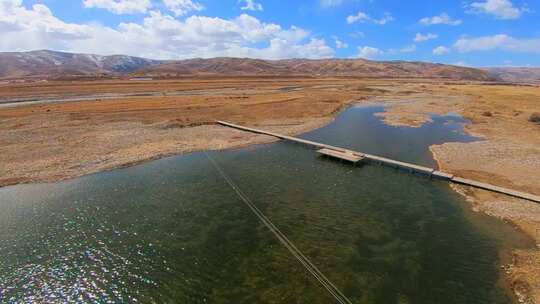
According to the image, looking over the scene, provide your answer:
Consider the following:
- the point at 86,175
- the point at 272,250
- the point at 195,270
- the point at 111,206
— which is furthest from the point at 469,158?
the point at 86,175

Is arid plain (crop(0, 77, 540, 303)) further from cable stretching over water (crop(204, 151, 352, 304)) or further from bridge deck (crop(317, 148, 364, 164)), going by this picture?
bridge deck (crop(317, 148, 364, 164))

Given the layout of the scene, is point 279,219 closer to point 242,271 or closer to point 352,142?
point 242,271

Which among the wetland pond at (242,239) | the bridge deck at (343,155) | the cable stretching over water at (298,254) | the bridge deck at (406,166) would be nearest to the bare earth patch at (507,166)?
the bridge deck at (406,166)

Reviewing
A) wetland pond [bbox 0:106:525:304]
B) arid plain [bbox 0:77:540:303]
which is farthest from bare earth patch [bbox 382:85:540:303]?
wetland pond [bbox 0:106:525:304]

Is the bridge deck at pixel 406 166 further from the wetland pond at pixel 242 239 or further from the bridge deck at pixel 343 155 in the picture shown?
the wetland pond at pixel 242 239

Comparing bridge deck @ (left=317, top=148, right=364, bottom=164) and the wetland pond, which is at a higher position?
bridge deck @ (left=317, top=148, right=364, bottom=164)

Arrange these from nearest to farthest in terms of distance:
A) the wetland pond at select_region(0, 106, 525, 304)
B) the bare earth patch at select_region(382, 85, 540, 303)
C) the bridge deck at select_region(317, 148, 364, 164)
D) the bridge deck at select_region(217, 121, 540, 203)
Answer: the wetland pond at select_region(0, 106, 525, 304) → the bare earth patch at select_region(382, 85, 540, 303) → the bridge deck at select_region(217, 121, 540, 203) → the bridge deck at select_region(317, 148, 364, 164)

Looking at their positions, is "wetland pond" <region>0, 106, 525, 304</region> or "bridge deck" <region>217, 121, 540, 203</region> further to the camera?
"bridge deck" <region>217, 121, 540, 203</region>

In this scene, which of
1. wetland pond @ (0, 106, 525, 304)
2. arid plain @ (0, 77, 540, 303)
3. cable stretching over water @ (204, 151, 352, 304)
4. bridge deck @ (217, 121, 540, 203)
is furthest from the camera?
bridge deck @ (217, 121, 540, 203)
